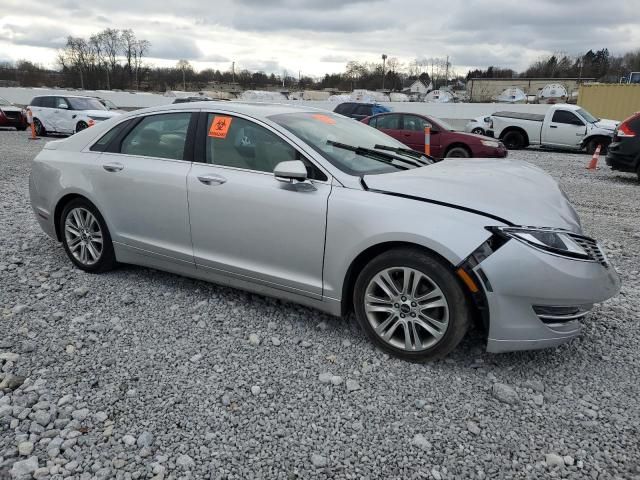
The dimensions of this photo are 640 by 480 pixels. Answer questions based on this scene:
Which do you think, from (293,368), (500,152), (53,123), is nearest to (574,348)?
(293,368)

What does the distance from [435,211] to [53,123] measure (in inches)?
722

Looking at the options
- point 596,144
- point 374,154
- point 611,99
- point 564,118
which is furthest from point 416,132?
point 611,99

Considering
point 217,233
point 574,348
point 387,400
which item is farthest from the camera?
point 217,233

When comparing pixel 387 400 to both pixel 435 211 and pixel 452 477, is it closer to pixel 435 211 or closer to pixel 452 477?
pixel 452 477

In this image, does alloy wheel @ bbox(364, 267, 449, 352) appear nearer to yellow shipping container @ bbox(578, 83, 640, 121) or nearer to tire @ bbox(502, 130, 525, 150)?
tire @ bbox(502, 130, 525, 150)

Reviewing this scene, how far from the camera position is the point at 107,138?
4461 mm

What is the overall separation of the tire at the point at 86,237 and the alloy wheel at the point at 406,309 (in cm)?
Result: 253

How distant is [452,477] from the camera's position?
2297 millimetres

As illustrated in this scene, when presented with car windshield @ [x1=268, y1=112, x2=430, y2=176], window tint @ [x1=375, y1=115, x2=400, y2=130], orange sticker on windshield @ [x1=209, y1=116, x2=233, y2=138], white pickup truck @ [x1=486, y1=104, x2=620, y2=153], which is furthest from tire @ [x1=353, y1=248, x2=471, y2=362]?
white pickup truck @ [x1=486, y1=104, x2=620, y2=153]

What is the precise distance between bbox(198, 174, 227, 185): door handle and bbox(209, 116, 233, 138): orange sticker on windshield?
13.1 inches

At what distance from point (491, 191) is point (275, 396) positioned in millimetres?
1786

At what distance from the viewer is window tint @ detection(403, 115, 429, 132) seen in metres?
13.3

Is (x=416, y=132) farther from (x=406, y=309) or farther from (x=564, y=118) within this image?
(x=406, y=309)

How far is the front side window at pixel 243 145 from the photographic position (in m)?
3.56
